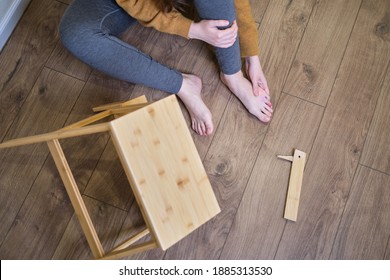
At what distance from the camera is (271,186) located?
0.97m

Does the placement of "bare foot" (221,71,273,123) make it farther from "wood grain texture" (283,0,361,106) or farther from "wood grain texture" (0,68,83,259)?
"wood grain texture" (0,68,83,259)

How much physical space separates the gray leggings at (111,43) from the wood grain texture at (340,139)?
315 millimetres

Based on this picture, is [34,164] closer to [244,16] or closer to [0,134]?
[0,134]

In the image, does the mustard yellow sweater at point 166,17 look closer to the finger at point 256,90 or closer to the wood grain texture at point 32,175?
the finger at point 256,90

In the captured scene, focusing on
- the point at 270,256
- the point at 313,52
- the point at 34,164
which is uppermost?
the point at 313,52

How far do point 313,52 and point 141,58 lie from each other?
478mm

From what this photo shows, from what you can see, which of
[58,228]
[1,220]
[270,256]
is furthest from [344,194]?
[1,220]

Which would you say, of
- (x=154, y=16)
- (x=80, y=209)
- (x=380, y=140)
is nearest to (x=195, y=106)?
(x=154, y=16)

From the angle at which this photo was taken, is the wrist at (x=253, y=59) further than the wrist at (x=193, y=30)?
Yes

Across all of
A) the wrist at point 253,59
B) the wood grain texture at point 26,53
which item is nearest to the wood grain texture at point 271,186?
the wrist at point 253,59

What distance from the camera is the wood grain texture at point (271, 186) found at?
0.95 meters

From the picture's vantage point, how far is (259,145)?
0.99 meters

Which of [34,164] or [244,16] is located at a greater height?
[244,16]

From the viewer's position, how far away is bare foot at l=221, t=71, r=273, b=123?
982 mm
